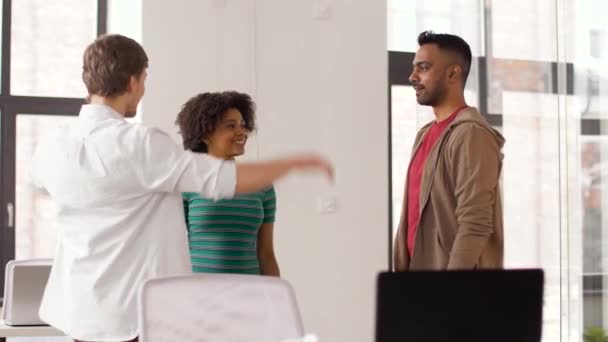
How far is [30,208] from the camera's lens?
4.81m

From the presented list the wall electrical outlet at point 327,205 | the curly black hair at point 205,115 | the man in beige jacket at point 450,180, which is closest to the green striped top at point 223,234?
the curly black hair at point 205,115

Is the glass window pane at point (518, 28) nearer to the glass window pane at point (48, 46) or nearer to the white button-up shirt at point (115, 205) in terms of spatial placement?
the glass window pane at point (48, 46)

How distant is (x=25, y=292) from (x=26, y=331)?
0.42ft

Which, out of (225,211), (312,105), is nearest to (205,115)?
(225,211)

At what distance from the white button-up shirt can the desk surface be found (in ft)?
2.27

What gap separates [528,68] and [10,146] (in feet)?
10.7

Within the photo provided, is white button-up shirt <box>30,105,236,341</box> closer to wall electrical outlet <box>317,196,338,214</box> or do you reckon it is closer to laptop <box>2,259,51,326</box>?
laptop <box>2,259,51,326</box>

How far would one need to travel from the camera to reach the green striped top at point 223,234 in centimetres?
249

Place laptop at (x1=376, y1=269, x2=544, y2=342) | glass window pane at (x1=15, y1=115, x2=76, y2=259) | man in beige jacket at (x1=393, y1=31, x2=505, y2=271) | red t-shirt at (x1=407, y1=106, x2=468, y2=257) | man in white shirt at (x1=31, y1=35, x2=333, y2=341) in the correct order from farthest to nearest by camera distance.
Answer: glass window pane at (x1=15, y1=115, x2=76, y2=259) → red t-shirt at (x1=407, y1=106, x2=468, y2=257) → man in beige jacket at (x1=393, y1=31, x2=505, y2=271) → man in white shirt at (x1=31, y1=35, x2=333, y2=341) → laptop at (x1=376, y1=269, x2=544, y2=342)

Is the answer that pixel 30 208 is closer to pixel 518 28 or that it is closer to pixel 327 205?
pixel 327 205

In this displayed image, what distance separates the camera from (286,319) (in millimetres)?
1848

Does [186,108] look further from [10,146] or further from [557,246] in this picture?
[557,246]

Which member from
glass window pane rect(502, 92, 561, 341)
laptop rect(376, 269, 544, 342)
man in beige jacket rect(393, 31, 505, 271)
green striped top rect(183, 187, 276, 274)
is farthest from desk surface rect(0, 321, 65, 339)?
glass window pane rect(502, 92, 561, 341)

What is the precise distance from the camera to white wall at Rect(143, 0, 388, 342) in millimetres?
4566
